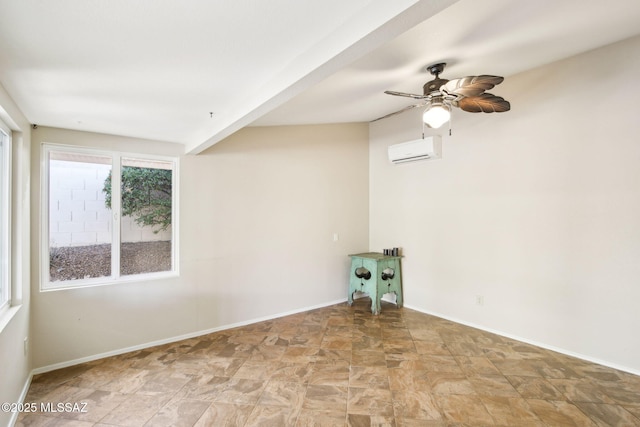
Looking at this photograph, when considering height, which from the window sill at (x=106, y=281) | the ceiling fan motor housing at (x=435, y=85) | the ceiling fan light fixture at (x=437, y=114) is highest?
the ceiling fan motor housing at (x=435, y=85)

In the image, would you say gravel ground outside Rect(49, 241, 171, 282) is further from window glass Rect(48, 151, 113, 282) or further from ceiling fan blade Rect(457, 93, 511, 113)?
ceiling fan blade Rect(457, 93, 511, 113)

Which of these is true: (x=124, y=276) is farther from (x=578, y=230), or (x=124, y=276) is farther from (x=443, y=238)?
(x=578, y=230)

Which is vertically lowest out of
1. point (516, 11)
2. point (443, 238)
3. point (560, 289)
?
point (560, 289)

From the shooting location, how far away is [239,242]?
3.77m

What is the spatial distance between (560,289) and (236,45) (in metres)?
3.49

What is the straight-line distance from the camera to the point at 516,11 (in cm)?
193

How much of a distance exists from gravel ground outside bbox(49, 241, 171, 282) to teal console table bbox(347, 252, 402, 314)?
8.07 feet

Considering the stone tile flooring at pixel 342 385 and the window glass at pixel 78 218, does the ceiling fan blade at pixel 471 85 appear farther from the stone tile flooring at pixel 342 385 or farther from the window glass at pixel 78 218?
the window glass at pixel 78 218


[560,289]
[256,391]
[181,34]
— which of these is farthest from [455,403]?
[181,34]

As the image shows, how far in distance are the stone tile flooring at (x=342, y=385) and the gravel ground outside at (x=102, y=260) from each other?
Answer: 84cm

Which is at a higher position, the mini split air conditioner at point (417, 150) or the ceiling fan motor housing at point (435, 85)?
the ceiling fan motor housing at point (435, 85)

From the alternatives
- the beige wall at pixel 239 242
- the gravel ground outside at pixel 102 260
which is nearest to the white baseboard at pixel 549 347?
the beige wall at pixel 239 242

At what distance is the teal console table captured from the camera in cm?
411

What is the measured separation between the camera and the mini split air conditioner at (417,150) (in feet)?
12.6
